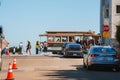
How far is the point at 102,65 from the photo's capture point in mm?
25750

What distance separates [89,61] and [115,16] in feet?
120

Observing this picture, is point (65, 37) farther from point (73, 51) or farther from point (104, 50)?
point (104, 50)

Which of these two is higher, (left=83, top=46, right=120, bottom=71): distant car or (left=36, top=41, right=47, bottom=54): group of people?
(left=36, top=41, right=47, bottom=54): group of people

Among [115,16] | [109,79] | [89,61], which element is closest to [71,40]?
[115,16]

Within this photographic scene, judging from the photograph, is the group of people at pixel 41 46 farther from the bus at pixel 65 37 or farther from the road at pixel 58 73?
the road at pixel 58 73

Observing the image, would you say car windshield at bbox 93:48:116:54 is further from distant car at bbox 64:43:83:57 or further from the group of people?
the group of people

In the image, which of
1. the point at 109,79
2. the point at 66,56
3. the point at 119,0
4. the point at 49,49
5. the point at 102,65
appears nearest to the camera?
the point at 109,79

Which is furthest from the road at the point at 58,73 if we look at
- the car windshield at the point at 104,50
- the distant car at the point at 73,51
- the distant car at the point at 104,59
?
the distant car at the point at 73,51

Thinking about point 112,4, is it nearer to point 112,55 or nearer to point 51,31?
point 51,31

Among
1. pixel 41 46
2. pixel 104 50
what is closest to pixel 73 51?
pixel 41 46

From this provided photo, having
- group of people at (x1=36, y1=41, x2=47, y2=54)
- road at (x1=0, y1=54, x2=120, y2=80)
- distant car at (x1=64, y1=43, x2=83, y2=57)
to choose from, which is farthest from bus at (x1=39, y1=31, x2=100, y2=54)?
road at (x1=0, y1=54, x2=120, y2=80)

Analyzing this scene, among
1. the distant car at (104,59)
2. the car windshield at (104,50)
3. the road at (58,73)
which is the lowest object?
the road at (58,73)

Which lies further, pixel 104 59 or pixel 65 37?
pixel 65 37

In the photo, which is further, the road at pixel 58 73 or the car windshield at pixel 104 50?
the car windshield at pixel 104 50
